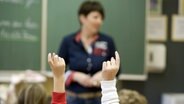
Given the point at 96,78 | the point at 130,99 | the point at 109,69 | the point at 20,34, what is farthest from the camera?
the point at 20,34

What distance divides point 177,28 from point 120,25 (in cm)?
60

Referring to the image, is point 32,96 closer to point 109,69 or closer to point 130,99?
point 130,99

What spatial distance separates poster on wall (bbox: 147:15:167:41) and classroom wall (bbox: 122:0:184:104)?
0.21ft

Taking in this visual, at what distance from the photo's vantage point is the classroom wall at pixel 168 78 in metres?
3.82

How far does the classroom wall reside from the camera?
12.5ft

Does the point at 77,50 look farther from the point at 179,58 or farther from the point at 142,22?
the point at 179,58

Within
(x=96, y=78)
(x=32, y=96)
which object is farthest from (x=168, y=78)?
(x=32, y=96)

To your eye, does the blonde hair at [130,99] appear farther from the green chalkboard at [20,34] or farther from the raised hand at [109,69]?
the green chalkboard at [20,34]

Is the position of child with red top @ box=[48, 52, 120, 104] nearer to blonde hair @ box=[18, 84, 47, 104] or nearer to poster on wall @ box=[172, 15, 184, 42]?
blonde hair @ box=[18, 84, 47, 104]

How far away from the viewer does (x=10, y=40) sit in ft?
11.9

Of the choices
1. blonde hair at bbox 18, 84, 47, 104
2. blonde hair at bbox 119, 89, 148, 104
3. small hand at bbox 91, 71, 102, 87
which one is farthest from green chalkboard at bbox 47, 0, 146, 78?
blonde hair at bbox 119, 89, 148, 104

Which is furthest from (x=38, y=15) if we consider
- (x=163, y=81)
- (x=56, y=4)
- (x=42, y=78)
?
(x=163, y=81)

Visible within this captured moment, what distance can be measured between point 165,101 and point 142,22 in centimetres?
84

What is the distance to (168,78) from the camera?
3.86 meters
